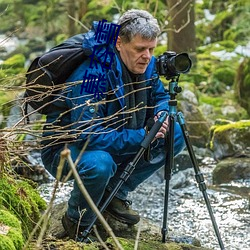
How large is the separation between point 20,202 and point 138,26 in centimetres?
116

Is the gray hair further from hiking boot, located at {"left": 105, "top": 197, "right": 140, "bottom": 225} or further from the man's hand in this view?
hiking boot, located at {"left": 105, "top": 197, "right": 140, "bottom": 225}

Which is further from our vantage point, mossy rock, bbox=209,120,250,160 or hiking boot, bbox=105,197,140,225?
mossy rock, bbox=209,120,250,160

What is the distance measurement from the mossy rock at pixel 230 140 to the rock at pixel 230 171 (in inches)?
18.3

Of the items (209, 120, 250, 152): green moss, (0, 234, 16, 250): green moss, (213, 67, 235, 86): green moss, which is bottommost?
(213, 67, 235, 86): green moss

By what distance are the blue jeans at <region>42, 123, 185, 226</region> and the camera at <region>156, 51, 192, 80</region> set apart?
454 mm

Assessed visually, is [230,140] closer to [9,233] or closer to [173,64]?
[173,64]

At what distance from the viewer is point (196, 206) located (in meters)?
5.68

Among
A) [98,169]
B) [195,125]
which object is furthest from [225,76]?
[98,169]

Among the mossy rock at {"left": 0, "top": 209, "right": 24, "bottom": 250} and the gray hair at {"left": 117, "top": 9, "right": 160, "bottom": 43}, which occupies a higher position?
the gray hair at {"left": 117, "top": 9, "right": 160, "bottom": 43}

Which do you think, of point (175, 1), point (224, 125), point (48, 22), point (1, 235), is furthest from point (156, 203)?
point (48, 22)

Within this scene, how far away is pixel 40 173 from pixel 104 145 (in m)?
2.86

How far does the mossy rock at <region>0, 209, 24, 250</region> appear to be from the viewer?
2.38 m

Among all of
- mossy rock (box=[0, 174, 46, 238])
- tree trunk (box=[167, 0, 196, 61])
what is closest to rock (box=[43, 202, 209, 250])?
mossy rock (box=[0, 174, 46, 238])

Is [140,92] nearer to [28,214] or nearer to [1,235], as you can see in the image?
[28,214]
